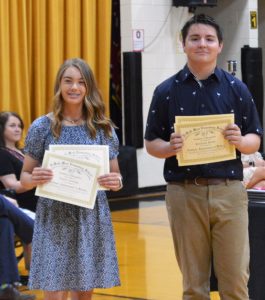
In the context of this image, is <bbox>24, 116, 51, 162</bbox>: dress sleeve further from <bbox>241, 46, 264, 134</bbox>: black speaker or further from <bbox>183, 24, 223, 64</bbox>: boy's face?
<bbox>241, 46, 264, 134</bbox>: black speaker

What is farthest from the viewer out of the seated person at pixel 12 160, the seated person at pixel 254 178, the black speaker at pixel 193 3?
the black speaker at pixel 193 3

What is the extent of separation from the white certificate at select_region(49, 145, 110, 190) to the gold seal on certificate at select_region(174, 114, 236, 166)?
18.9 inches

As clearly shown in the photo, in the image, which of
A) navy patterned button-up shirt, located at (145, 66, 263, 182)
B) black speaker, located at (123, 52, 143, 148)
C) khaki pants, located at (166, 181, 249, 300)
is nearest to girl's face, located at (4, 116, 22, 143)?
navy patterned button-up shirt, located at (145, 66, 263, 182)

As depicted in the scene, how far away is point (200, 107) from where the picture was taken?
3922 mm

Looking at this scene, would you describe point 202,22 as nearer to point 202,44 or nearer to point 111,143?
point 202,44

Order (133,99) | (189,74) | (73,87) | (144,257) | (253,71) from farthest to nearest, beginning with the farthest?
(253,71) → (133,99) → (144,257) → (73,87) → (189,74)

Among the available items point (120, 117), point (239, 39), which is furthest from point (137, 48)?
point (239, 39)

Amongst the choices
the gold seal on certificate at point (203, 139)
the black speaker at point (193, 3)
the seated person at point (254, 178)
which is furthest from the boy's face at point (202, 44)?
the black speaker at point (193, 3)

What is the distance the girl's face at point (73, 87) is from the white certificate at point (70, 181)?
11.8 inches

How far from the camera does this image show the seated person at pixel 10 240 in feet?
18.2

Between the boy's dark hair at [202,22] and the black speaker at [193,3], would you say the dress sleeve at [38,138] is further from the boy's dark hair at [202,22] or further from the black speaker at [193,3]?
the black speaker at [193,3]

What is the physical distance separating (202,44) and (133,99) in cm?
755

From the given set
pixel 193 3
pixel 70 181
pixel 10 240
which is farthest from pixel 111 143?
pixel 193 3

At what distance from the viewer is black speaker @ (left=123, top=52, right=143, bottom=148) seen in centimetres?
1134
